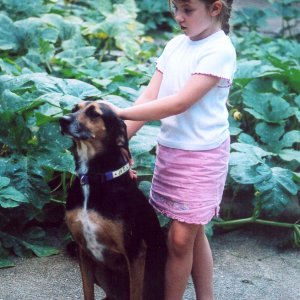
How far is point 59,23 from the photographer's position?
19.6 ft

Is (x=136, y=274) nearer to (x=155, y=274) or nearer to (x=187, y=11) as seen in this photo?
(x=155, y=274)

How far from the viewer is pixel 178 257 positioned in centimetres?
312

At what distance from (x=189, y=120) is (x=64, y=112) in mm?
1050

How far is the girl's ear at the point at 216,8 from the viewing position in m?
2.92

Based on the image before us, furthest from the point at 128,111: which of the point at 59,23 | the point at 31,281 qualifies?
the point at 59,23

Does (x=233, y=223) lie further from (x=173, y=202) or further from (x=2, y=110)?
(x=2, y=110)

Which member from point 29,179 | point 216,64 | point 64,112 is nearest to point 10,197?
point 29,179

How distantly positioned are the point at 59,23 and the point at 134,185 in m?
3.33

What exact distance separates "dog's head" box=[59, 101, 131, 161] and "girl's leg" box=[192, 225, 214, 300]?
733mm

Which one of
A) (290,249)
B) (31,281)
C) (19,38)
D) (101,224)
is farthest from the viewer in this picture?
(19,38)

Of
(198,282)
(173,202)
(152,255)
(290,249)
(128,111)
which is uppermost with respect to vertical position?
(128,111)

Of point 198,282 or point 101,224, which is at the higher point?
point 101,224

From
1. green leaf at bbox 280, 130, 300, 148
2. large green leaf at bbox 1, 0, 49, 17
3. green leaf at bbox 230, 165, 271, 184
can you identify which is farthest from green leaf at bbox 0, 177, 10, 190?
large green leaf at bbox 1, 0, 49, 17

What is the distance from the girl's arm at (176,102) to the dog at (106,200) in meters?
0.09
